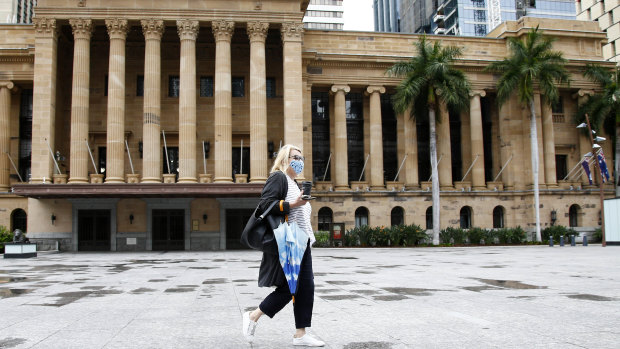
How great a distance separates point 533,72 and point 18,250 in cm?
3478

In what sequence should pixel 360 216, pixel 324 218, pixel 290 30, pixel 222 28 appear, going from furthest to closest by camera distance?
1. pixel 360 216
2. pixel 324 218
3. pixel 290 30
4. pixel 222 28

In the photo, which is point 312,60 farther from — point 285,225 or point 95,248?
point 285,225

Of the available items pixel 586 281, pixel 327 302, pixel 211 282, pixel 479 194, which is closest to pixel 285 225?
pixel 327 302

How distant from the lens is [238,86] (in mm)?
40906

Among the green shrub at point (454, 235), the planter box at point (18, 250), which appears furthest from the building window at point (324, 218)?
the planter box at point (18, 250)

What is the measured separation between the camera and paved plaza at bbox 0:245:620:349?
20.6ft

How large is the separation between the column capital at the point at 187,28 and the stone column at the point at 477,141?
2243 cm

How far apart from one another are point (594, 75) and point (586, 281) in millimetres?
36580

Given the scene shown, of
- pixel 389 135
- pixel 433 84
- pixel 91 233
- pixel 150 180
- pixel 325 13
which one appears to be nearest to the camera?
pixel 150 180

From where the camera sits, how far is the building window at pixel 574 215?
1683 inches

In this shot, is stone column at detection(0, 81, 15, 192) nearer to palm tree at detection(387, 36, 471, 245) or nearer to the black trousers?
palm tree at detection(387, 36, 471, 245)

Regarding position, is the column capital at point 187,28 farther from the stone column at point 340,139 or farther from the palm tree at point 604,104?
the palm tree at point 604,104

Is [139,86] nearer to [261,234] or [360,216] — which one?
Answer: [360,216]

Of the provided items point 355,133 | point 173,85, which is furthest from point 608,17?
point 173,85
